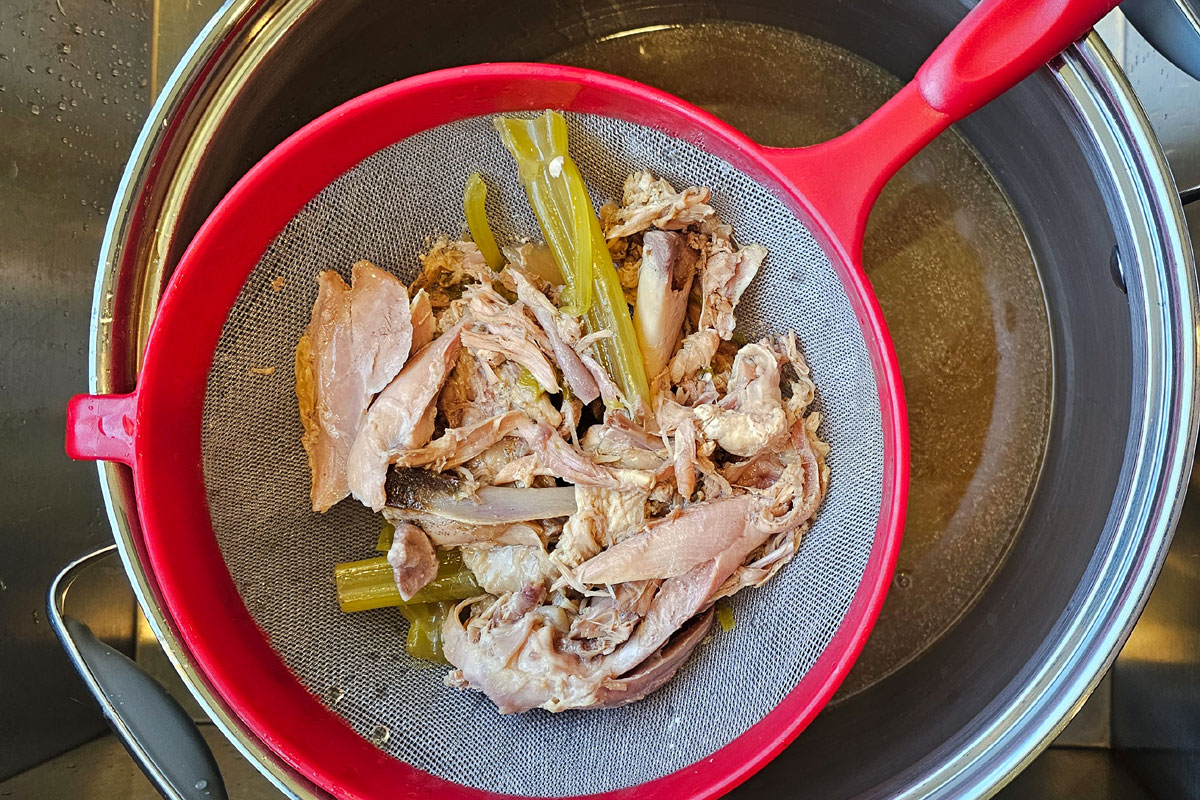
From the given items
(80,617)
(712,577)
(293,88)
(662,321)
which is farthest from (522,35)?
(80,617)

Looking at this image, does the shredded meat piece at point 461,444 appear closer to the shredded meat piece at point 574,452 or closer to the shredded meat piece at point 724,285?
the shredded meat piece at point 574,452

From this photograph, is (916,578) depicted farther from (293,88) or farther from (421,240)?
(293,88)

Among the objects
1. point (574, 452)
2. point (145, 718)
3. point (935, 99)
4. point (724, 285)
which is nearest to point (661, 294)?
point (724, 285)

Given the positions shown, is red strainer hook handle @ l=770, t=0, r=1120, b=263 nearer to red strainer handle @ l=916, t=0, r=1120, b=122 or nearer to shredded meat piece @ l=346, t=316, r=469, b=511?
red strainer handle @ l=916, t=0, r=1120, b=122

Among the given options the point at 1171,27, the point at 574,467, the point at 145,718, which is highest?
the point at 1171,27

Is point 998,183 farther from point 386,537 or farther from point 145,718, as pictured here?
point 145,718

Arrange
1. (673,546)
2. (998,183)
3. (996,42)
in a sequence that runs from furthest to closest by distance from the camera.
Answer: (998,183), (673,546), (996,42)

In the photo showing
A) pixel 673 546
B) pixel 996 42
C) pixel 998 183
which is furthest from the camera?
pixel 998 183
